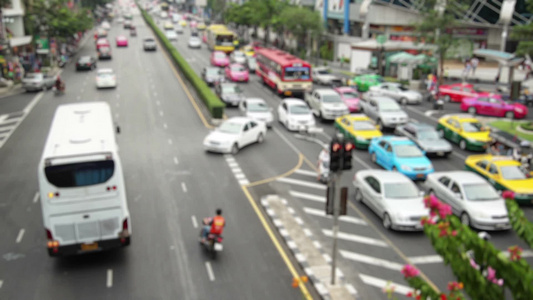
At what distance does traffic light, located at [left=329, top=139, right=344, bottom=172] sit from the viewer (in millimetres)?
13625

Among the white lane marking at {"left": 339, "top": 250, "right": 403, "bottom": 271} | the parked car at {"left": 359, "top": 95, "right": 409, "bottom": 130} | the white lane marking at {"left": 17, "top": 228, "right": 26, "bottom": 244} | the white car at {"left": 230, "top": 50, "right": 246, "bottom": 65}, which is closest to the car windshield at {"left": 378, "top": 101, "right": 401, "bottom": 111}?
the parked car at {"left": 359, "top": 95, "right": 409, "bottom": 130}

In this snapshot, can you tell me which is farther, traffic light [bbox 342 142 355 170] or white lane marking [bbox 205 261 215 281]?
white lane marking [bbox 205 261 215 281]

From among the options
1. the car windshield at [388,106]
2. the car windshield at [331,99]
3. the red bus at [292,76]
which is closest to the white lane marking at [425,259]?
the car windshield at [388,106]

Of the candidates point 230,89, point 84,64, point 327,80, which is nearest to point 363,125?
point 230,89

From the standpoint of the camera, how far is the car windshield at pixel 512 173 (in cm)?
2112

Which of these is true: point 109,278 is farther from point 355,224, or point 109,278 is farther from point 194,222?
point 355,224

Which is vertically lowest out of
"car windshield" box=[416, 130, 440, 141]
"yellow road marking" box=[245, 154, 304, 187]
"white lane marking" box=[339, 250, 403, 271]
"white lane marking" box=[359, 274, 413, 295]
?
"white lane marking" box=[359, 274, 413, 295]

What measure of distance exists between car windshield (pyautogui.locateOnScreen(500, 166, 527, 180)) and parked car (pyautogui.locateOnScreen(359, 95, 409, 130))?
10.3m

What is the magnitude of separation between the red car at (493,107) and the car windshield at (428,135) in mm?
9531

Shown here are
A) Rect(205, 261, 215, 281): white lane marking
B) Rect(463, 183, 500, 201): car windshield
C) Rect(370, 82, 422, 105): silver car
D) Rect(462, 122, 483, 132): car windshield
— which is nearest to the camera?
Rect(205, 261, 215, 281): white lane marking

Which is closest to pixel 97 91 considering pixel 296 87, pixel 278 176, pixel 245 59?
pixel 296 87

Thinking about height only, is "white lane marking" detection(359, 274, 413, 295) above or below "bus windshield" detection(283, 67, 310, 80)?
below

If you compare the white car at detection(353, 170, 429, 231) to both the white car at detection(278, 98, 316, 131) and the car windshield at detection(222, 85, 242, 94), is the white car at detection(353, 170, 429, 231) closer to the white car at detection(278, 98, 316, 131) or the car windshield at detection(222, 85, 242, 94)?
the white car at detection(278, 98, 316, 131)

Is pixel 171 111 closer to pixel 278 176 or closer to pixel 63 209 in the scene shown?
pixel 278 176
